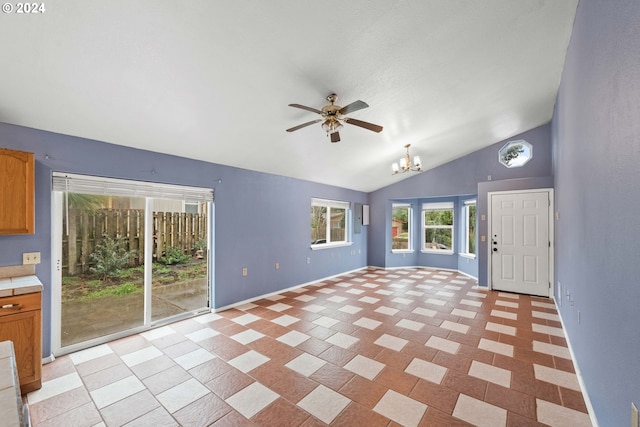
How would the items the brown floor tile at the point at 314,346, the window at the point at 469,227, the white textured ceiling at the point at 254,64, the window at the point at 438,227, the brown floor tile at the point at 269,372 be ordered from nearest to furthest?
the white textured ceiling at the point at 254,64, the brown floor tile at the point at 269,372, the brown floor tile at the point at 314,346, the window at the point at 469,227, the window at the point at 438,227

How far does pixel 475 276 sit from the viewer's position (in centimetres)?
629

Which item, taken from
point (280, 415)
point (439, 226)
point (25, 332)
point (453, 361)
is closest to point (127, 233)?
point (25, 332)

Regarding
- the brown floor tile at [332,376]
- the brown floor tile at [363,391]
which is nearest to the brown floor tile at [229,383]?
the brown floor tile at [332,376]

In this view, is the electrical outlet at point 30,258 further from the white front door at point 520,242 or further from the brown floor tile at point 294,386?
the white front door at point 520,242

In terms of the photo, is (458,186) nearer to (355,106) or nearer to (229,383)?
(355,106)

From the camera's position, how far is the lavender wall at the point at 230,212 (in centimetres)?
264

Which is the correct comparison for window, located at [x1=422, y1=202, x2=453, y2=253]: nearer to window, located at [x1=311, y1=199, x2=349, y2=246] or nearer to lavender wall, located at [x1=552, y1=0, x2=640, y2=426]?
window, located at [x1=311, y1=199, x2=349, y2=246]

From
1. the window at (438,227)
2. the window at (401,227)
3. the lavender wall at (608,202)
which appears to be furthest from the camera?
the window at (401,227)

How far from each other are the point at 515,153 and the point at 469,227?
212 centimetres

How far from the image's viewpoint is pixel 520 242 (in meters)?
5.07

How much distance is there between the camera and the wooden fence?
9.73 feet

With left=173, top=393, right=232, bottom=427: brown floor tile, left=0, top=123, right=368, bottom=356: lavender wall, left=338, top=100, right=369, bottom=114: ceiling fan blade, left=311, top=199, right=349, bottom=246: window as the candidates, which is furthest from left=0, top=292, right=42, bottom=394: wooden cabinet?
left=311, top=199, right=349, bottom=246: window

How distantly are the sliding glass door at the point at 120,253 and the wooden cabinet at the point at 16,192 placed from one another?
345mm

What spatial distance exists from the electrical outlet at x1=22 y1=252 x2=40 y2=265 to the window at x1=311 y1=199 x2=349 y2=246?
4.31 metres
